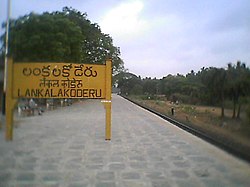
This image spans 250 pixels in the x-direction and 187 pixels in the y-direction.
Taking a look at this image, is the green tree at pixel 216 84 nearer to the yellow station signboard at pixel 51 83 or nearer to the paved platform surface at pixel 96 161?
the paved platform surface at pixel 96 161

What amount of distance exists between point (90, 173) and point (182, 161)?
145 cm

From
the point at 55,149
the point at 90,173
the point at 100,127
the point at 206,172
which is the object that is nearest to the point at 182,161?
the point at 206,172

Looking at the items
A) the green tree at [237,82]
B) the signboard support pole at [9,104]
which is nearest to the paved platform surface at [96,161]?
the signboard support pole at [9,104]

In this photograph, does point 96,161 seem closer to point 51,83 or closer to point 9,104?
point 51,83

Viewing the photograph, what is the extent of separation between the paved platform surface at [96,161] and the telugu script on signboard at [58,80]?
203 mm

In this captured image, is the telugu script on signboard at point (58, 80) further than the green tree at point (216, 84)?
No

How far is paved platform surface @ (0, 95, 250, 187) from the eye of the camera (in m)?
2.78

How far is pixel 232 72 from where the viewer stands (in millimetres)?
2623

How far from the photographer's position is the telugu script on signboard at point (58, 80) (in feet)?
6.78

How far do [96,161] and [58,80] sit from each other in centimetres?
133

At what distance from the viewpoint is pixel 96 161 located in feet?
15.4

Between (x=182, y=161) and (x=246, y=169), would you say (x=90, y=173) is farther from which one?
(x=246, y=169)

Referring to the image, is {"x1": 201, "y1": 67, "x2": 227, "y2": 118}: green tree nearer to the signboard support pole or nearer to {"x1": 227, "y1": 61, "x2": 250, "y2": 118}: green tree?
{"x1": 227, "y1": 61, "x2": 250, "y2": 118}: green tree

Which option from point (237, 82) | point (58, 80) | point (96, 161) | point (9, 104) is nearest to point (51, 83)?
point (58, 80)
